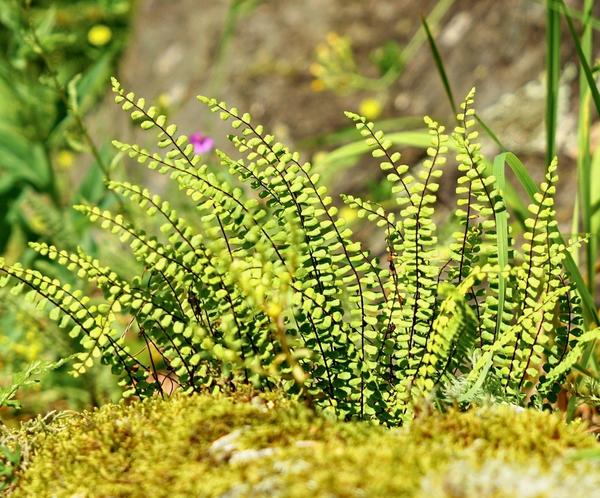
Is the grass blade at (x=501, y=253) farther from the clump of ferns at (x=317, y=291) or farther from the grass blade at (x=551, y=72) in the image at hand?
the grass blade at (x=551, y=72)

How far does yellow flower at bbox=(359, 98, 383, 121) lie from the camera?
3.67 metres

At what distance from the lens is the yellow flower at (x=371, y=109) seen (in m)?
3.67

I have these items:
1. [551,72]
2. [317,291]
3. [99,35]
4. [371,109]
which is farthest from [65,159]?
[317,291]

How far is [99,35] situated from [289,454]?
4512mm

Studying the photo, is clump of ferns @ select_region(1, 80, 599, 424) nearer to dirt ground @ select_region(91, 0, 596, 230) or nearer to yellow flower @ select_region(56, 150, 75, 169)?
dirt ground @ select_region(91, 0, 596, 230)

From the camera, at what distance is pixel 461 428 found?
4.11 ft

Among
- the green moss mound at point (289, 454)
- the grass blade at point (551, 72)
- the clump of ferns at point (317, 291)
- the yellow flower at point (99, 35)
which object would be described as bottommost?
the green moss mound at point (289, 454)

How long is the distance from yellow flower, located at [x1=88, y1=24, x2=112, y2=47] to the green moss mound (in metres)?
4.02

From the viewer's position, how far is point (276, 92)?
12.9 ft

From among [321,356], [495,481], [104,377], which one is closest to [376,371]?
[321,356]

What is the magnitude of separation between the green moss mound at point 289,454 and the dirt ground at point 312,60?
1960mm

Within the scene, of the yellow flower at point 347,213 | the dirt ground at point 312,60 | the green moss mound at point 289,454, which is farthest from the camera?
the yellow flower at point 347,213

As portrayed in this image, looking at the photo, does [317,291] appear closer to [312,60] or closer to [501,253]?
[501,253]

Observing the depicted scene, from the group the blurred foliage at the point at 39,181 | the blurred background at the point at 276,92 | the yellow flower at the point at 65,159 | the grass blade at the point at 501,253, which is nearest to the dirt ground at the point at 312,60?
the blurred background at the point at 276,92
